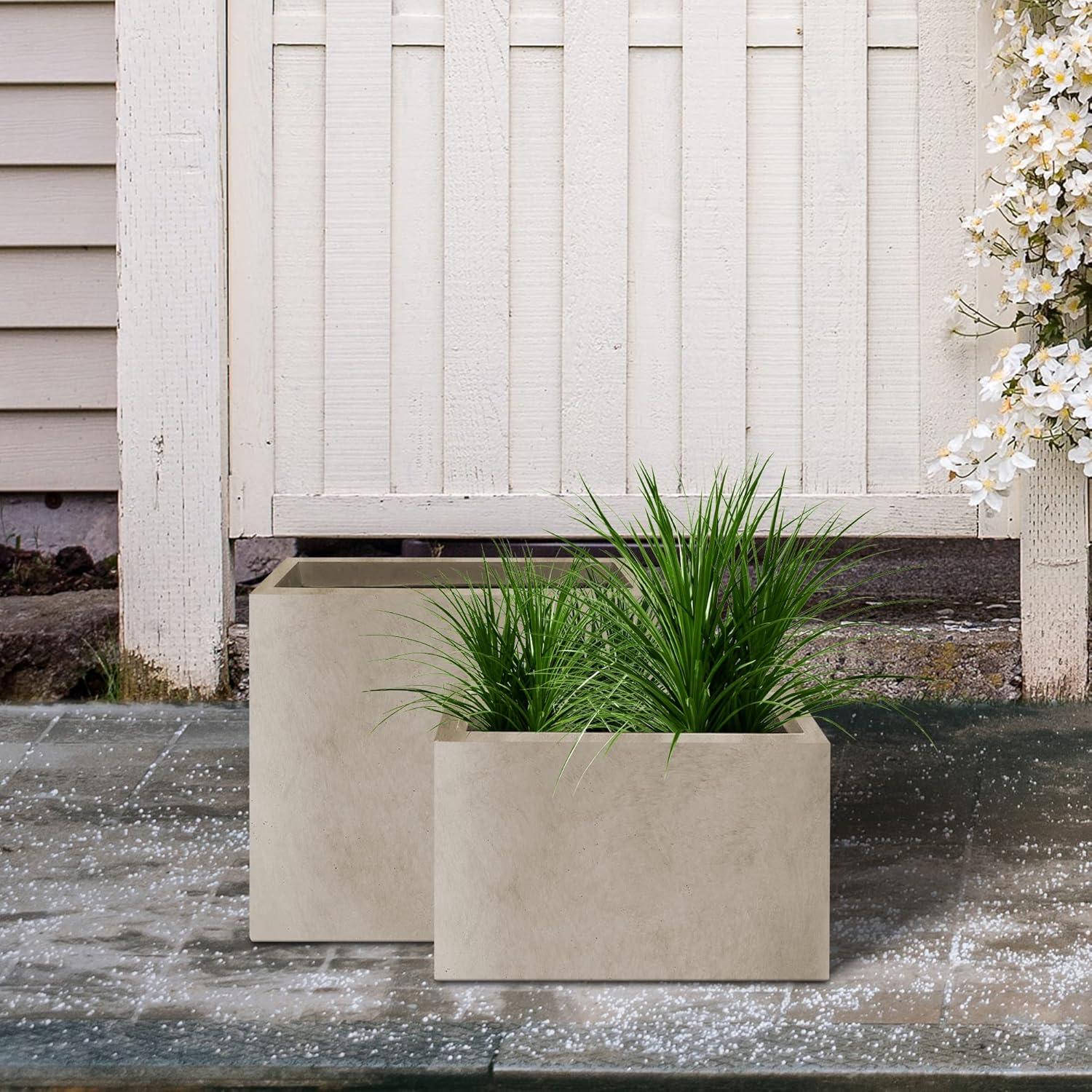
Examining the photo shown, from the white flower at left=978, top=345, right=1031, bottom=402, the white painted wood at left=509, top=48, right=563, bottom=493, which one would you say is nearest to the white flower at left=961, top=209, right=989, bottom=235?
the white flower at left=978, top=345, right=1031, bottom=402

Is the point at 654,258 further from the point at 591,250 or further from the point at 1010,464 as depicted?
the point at 1010,464

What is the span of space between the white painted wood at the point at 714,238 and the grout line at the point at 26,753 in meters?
1.34

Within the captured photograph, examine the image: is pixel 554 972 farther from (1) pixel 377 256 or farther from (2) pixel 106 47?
(2) pixel 106 47

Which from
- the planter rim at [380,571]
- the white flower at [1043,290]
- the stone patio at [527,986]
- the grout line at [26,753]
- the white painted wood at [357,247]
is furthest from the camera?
the white painted wood at [357,247]

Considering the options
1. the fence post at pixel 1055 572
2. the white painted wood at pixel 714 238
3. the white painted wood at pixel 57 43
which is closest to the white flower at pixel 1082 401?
the fence post at pixel 1055 572

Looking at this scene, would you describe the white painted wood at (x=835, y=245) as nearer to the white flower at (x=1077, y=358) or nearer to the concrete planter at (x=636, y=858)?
the white flower at (x=1077, y=358)

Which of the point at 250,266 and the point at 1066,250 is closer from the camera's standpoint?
the point at 1066,250

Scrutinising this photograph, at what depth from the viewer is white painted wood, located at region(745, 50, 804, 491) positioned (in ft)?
8.84

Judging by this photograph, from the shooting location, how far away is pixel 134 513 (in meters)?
2.71

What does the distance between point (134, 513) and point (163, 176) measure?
667mm

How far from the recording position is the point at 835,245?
2.70 m

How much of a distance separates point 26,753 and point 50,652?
1.10 ft

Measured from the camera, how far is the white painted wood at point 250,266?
2686 millimetres

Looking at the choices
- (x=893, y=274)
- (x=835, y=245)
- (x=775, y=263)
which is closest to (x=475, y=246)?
(x=775, y=263)
